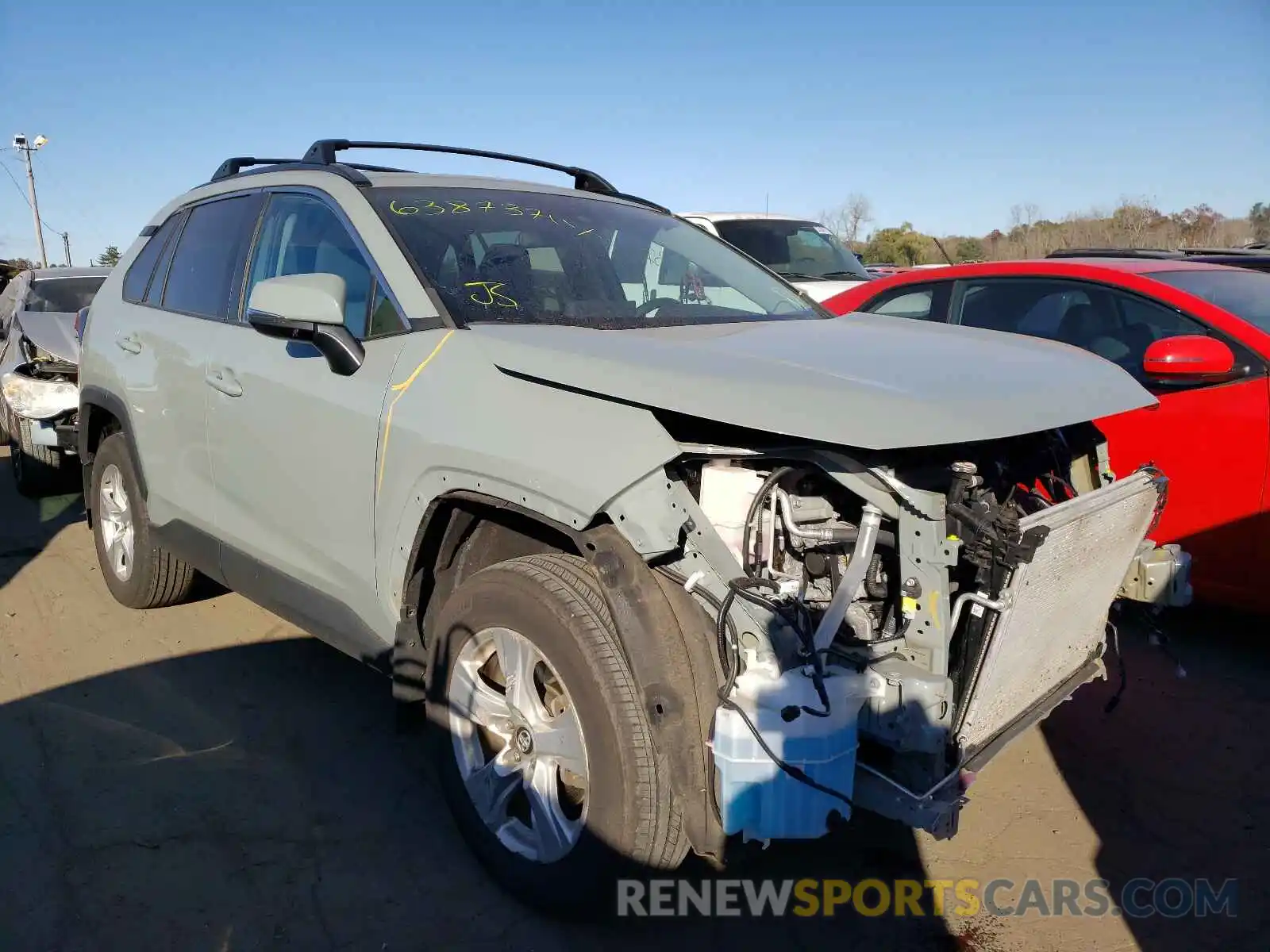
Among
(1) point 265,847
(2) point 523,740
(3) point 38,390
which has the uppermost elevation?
(3) point 38,390

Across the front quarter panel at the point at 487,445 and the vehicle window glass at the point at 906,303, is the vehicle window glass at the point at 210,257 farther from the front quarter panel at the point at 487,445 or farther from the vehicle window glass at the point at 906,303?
the vehicle window glass at the point at 906,303

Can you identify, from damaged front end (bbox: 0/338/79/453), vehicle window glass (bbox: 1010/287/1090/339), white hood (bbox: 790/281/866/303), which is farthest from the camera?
white hood (bbox: 790/281/866/303)

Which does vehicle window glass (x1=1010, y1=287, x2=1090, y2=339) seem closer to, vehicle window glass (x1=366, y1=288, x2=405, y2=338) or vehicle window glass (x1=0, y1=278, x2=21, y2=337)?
vehicle window glass (x1=366, y1=288, x2=405, y2=338)

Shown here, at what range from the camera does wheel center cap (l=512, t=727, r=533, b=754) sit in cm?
258

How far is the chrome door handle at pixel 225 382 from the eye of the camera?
3457mm

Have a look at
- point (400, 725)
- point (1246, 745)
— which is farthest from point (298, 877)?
Answer: point (1246, 745)

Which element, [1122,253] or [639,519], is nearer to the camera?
[639,519]

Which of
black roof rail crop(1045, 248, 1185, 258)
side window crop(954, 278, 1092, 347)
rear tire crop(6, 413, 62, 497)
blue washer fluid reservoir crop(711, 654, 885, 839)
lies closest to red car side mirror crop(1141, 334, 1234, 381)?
side window crop(954, 278, 1092, 347)

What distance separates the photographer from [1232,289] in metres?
4.63

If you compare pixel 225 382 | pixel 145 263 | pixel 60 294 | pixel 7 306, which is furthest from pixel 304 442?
pixel 7 306

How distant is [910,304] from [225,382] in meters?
3.82

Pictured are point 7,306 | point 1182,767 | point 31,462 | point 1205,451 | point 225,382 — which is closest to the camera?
point 1182,767

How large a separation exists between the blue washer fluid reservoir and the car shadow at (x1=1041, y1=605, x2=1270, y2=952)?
117cm

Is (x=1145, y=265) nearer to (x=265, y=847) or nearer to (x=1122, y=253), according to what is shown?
(x=1122, y=253)
